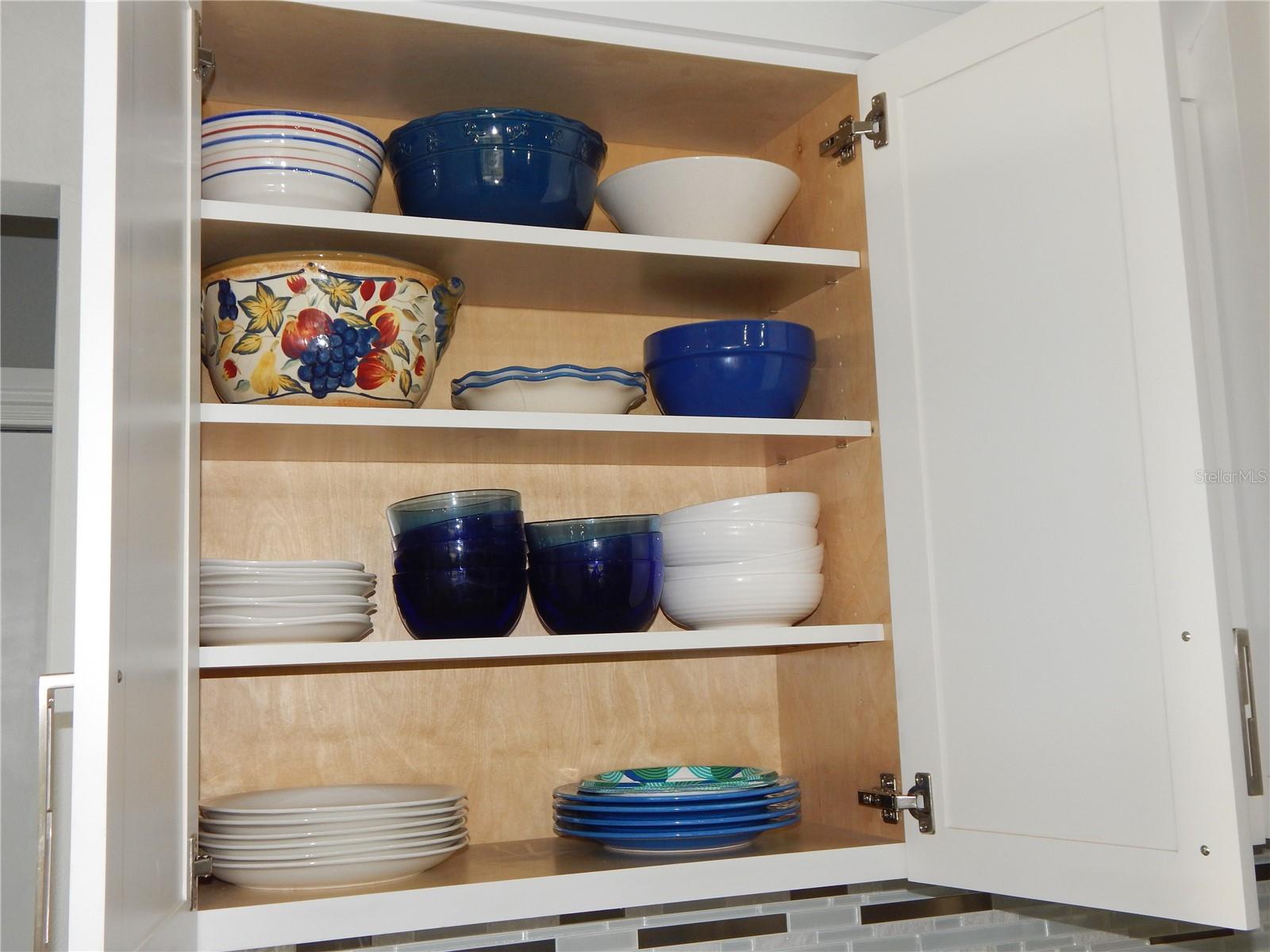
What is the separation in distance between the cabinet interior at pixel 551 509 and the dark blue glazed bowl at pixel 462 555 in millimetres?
126

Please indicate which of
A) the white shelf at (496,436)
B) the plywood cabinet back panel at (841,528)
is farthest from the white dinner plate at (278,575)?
the plywood cabinet back panel at (841,528)

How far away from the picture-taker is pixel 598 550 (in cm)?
126

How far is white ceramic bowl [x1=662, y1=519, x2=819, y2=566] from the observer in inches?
52.2

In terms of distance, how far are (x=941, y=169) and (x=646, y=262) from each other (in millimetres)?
343

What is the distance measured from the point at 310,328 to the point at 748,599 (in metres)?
Answer: 0.57

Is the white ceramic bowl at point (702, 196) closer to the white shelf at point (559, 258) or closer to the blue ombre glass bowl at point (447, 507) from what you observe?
the white shelf at point (559, 258)

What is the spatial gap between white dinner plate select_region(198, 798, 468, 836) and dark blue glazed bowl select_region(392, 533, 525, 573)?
0.25m

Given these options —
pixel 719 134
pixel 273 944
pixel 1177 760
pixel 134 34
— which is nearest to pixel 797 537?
pixel 1177 760

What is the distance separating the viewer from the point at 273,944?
3.38ft

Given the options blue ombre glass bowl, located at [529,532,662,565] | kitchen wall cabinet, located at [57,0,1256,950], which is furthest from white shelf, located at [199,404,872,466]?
blue ombre glass bowl, located at [529,532,662,565]

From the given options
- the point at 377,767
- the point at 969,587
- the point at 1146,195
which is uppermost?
the point at 1146,195

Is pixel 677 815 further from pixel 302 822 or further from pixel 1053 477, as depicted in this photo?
pixel 1053 477

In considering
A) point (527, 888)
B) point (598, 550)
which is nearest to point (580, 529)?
point (598, 550)

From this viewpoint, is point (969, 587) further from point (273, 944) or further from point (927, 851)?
point (273, 944)
